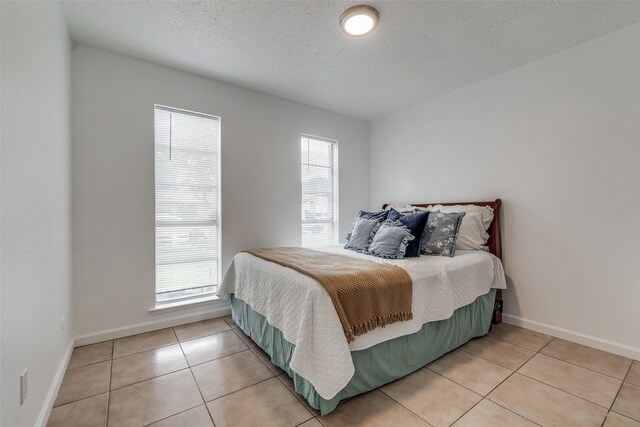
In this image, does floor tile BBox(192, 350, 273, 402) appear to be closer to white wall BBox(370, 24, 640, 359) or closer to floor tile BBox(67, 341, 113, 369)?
floor tile BBox(67, 341, 113, 369)

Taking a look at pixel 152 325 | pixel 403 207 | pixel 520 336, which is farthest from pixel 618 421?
pixel 152 325

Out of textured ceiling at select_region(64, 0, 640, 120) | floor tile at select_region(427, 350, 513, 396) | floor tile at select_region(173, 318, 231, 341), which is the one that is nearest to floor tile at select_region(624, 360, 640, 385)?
floor tile at select_region(427, 350, 513, 396)

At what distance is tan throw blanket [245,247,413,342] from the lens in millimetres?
1572

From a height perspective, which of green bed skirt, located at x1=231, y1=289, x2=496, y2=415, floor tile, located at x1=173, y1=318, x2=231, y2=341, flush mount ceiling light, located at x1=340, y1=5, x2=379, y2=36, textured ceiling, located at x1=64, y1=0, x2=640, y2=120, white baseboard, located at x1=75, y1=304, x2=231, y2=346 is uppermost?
textured ceiling, located at x1=64, y1=0, x2=640, y2=120

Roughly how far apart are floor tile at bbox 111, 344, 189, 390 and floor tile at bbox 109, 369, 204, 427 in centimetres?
8

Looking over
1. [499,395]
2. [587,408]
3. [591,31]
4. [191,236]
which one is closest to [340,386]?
[499,395]

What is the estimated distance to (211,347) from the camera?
7.73ft

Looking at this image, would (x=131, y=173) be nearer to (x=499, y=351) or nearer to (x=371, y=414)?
(x=371, y=414)

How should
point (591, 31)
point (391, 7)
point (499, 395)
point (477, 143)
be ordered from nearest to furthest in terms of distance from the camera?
point (499, 395) < point (391, 7) < point (591, 31) < point (477, 143)

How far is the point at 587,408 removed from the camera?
160 centimetres

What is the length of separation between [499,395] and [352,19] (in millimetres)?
2682

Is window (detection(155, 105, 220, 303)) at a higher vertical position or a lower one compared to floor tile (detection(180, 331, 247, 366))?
higher

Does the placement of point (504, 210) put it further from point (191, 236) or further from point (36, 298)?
point (36, 298)

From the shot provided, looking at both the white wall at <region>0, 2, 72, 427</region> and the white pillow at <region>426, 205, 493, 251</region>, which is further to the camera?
the white pillow at <region>426, 205, 493, 251</region>
